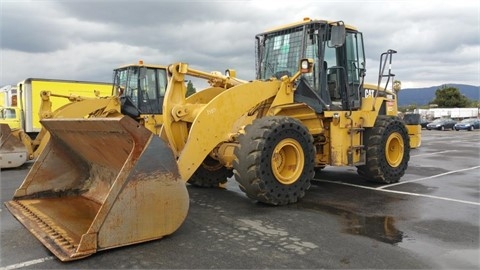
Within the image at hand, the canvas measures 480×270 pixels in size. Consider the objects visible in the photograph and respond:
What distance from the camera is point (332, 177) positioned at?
9609 mm

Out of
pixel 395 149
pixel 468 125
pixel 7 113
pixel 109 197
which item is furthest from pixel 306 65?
pixel 468 125

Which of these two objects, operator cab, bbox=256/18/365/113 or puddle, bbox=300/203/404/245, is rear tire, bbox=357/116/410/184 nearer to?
operator cab, bbox=256/18/365/113

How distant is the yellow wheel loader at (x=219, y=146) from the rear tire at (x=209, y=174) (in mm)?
19

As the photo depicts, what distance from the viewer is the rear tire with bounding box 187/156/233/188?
26.3ft

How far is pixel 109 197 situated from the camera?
431cm

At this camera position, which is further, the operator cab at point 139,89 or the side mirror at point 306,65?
the operator cab at point 139,89

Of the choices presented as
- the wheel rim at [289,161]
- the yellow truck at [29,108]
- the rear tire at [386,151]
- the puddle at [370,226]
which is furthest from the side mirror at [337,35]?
the yellow truck at [29,108]

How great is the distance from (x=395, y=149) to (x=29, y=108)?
14.4 m

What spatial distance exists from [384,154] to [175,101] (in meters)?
4.30

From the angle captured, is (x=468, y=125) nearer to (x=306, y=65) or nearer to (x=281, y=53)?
(x=281, y=53)

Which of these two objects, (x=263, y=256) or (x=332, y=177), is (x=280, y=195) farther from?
(x=332, y=177)

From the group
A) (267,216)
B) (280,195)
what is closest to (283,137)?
(280,195)

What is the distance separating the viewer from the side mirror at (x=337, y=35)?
692cm

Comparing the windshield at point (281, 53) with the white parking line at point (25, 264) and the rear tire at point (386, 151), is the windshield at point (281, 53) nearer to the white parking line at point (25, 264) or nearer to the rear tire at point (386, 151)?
the rear tire at point (386, 151)
